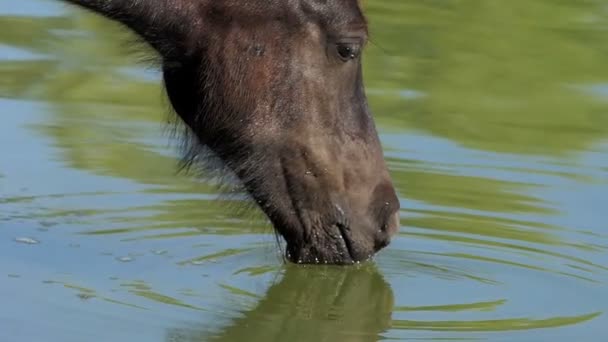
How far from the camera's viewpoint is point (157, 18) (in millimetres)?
6742

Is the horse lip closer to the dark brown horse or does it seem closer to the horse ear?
the dark brown horse

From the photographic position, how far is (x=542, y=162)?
935 centimetres

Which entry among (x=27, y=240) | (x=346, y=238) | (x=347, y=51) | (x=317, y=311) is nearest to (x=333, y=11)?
(x=347, y=51)

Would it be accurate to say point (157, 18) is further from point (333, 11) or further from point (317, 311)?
point (317, 311)

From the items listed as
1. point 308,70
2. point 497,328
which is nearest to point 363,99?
point 308,70

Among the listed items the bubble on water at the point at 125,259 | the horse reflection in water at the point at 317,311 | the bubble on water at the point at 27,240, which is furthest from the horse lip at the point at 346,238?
the bubble on water at the point at 27,240

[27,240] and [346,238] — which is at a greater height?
[346,238]

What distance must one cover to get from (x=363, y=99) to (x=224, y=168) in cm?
61

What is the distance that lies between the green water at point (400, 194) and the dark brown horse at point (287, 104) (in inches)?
13.4

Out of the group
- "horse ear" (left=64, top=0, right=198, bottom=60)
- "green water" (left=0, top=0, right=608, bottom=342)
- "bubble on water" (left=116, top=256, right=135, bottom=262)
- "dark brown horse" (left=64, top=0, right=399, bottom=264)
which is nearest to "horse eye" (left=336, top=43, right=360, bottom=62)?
"dark brown horse" (left=64, top=0, right=399, bottom=264)

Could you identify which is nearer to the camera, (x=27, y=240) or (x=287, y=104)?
(x=287, y=104)

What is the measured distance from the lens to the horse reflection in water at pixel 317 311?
653cm

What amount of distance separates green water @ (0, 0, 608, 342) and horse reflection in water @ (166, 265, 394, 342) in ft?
0.04

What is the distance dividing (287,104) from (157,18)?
59cm
